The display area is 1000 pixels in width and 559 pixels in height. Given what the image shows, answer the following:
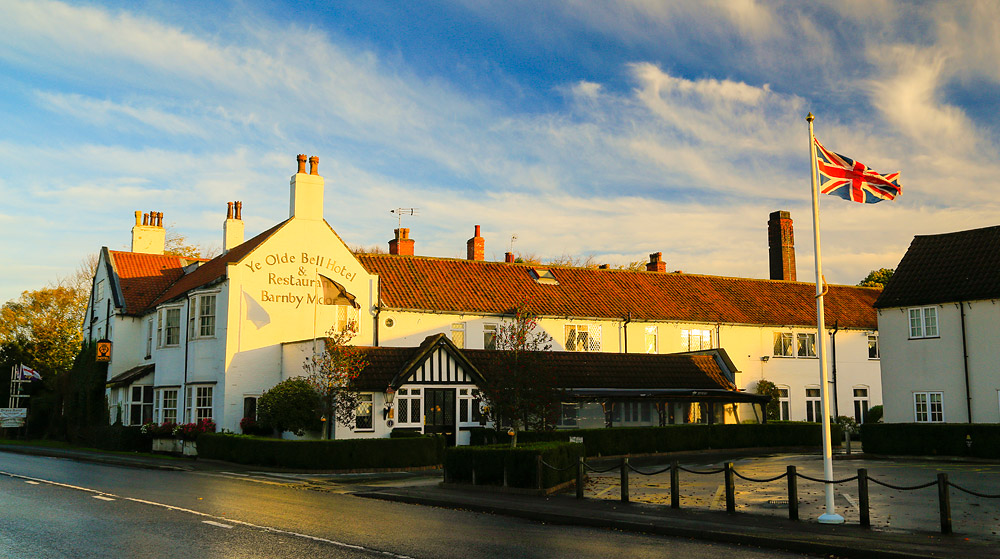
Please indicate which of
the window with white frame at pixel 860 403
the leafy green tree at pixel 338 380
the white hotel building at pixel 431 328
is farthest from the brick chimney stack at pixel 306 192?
the window with white frame at pixel 860 403

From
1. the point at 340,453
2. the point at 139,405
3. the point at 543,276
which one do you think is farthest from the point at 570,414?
the point at 139,405

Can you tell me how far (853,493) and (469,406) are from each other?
17121mm

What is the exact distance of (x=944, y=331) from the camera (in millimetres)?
33875

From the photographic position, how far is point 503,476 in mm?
21266

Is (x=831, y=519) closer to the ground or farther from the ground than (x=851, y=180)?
closer to the ground

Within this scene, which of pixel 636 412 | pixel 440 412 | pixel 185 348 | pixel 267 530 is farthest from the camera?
pixel 636 412

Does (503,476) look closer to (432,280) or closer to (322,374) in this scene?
(322,374)

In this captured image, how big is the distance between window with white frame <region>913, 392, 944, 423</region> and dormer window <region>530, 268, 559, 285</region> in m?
19.0

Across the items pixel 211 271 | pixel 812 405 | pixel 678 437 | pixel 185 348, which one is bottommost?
pixel 678 437

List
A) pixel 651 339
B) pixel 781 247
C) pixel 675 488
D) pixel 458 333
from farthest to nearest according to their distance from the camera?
pixel 781 247 < pixel 651 339 < pixel 458 333 < pixel 675 488

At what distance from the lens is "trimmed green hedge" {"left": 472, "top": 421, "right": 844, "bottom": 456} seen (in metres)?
32.5

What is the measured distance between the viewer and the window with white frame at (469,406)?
33531 mm

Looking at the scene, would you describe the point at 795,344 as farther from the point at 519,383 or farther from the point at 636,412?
the point at 519,383

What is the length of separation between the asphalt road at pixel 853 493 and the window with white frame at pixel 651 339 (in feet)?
49.9
